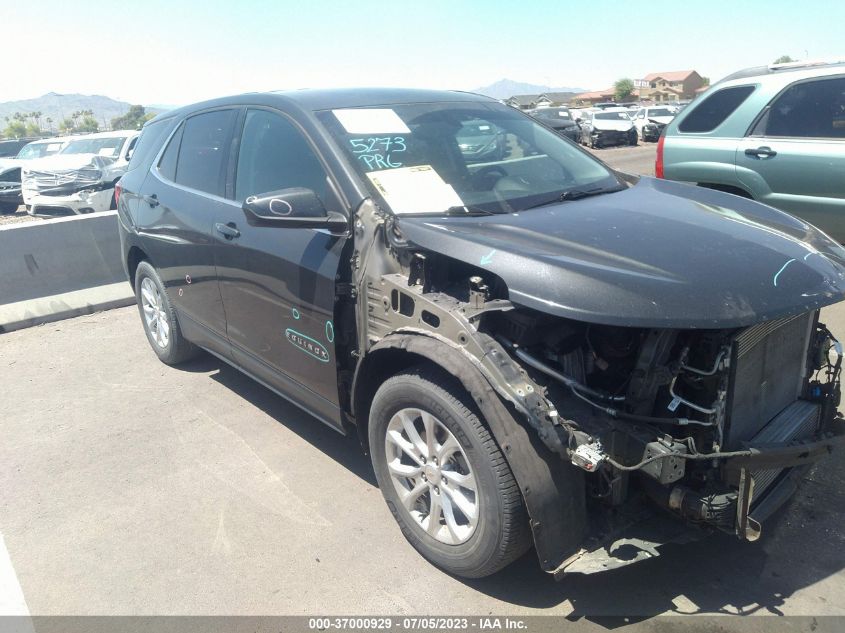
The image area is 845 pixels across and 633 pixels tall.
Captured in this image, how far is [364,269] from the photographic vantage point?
9.86 ft

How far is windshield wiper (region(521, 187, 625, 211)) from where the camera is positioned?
127 inches

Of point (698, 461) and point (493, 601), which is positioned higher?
point (698, 461)

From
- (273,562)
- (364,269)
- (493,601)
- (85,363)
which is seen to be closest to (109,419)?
(85,363)

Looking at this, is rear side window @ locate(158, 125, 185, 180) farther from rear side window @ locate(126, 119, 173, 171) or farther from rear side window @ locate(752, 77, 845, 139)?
rear side window @ locate(752, 77, 845, 139)

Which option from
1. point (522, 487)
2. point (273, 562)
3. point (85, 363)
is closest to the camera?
point (522, 487)

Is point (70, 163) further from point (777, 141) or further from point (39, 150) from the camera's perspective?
point (777, 141)

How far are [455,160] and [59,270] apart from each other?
5.20 metres

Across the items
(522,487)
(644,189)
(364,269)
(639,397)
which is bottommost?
(522,487)

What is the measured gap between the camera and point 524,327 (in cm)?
257

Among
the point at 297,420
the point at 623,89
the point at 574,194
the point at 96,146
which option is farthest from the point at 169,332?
the point at 623,89

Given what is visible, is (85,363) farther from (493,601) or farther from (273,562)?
(493,601)

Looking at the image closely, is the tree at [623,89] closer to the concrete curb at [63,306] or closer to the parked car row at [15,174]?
the parked car row at [15,174]

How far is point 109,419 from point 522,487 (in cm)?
330

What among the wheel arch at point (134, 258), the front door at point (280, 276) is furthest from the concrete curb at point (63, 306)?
the front door at point (280, 276)
